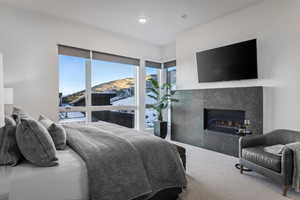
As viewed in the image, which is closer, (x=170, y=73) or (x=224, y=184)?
(x=224, y=184)

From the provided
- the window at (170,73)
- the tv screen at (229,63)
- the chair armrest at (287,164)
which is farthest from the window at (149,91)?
the chair armrest at (287,164)

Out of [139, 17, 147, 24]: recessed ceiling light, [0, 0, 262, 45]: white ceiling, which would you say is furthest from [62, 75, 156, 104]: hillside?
[139, 17, 147, 24]: recessed ceiling light

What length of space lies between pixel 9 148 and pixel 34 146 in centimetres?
20

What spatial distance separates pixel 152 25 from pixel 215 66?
1.72 meters

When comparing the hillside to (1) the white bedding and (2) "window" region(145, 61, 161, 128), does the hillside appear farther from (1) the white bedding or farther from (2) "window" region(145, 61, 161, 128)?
(1) the white bedding

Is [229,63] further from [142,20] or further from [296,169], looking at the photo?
[296,169]

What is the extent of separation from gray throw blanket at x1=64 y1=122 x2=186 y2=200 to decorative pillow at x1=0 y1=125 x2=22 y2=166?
474mm

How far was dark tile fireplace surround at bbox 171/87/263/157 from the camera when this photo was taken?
3.28 meters

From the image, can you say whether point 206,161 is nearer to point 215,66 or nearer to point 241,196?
point 241,196

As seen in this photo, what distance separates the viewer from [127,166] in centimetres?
160

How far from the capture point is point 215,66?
12.7 ft

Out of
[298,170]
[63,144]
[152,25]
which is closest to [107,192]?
[63,144]

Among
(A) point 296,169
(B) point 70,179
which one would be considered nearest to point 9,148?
(B) point 70,179

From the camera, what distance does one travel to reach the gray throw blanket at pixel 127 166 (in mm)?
1471
